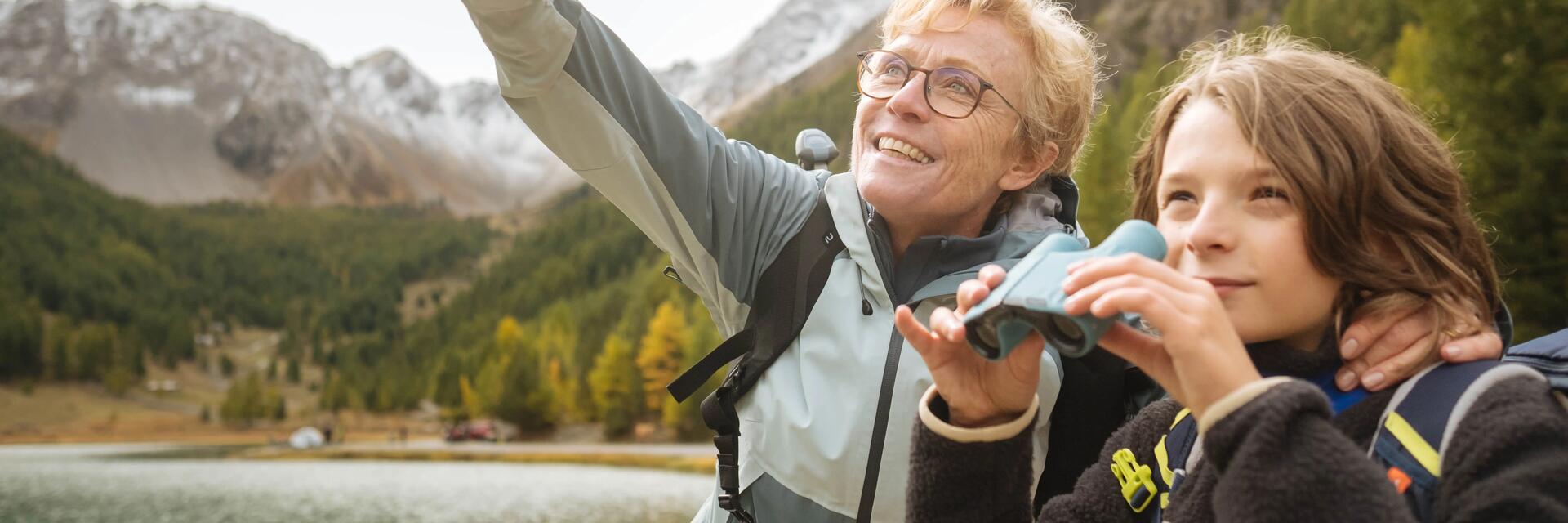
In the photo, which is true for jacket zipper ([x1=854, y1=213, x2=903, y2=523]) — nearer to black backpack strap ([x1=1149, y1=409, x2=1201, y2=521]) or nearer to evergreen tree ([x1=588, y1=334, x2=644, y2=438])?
black backpack strap ([x1=1149, y1=409, x2=1201, y2=521])

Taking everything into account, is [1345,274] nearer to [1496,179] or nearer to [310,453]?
[1496,179]

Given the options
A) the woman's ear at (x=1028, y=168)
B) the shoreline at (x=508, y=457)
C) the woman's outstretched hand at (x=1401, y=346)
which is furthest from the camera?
the shoreline at (x=508, y=457)

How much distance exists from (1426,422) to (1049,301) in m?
0.63

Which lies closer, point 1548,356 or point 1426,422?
point 1426,422

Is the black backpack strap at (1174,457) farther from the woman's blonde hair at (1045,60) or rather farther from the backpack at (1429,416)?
the woman's blonde hair at (1045,60)

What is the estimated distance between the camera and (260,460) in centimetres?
8006

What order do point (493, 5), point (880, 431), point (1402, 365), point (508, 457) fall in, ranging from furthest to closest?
point (508, 457) → point (880, 431) → point (493, 5) → point (1402, 365)

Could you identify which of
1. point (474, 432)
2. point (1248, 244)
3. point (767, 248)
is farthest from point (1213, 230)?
point (474, 432)

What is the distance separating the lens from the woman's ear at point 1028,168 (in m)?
3.11

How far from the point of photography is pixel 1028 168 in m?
3.15

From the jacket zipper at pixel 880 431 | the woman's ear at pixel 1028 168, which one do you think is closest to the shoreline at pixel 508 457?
the woman's ear at pixel 1028 168

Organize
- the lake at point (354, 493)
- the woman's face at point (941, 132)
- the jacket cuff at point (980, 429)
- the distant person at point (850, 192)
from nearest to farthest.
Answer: the jacket cuff at point (980, 429)
the distant person at point (850, 192)
the woman's face at point (941, 132)
the lake at point (354, 493)

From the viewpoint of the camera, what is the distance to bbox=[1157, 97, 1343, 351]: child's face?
1.71 meters

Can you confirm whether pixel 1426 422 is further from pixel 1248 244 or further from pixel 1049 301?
pixel 1049 301
